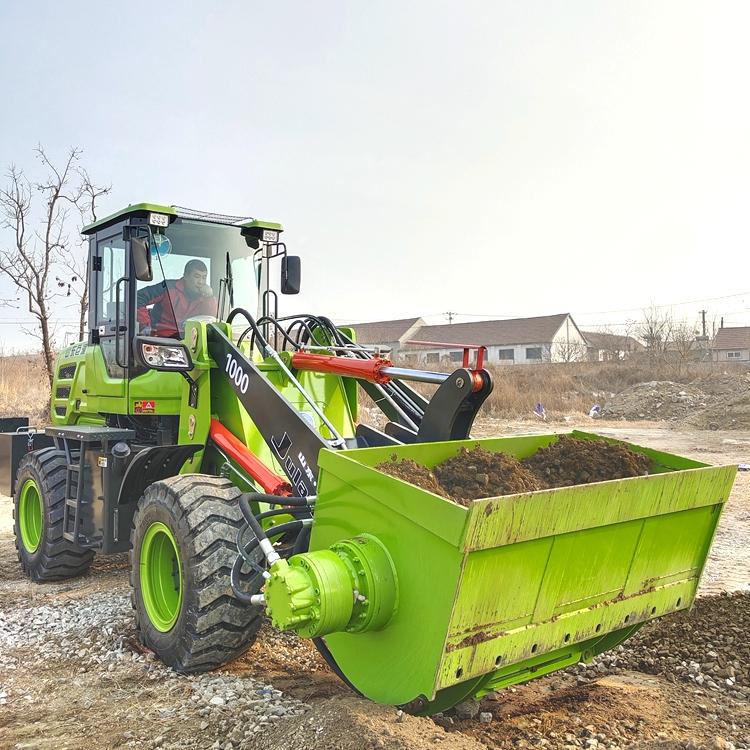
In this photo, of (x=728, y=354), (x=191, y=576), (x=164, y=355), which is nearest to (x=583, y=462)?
(x=191, y=576)

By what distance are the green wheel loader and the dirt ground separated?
231 millimetres

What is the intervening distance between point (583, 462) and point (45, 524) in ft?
14.4

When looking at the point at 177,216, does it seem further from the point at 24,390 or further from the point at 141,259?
the point at 24,390

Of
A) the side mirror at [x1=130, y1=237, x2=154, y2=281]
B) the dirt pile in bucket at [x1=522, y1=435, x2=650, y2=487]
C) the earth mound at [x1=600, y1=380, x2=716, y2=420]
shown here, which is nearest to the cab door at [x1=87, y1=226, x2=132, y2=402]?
the side mirror at [x1=130, y1=237, x2=154, y2=281]

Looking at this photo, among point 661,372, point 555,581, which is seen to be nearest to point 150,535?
point 555,581

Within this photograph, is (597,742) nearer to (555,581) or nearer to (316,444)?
(555,581)

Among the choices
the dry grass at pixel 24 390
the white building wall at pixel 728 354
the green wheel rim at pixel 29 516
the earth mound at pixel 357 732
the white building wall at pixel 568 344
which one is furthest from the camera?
the white building wall at pixel 728 354

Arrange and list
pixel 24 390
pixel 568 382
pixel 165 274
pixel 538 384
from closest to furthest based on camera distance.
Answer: pixel 165 274, pixel 24 390, pixel 538 384, pixel 568 382

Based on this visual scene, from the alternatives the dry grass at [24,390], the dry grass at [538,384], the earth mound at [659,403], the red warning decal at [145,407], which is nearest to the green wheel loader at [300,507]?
the red warning decal at [145,407]

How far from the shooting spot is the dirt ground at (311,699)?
3.34 meters

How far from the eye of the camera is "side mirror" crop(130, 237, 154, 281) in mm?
5008

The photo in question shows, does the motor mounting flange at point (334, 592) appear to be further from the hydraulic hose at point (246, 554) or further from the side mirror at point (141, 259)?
the side mirror at point (141, 259)

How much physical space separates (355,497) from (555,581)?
36.3 inches

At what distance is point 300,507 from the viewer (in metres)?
4.02
